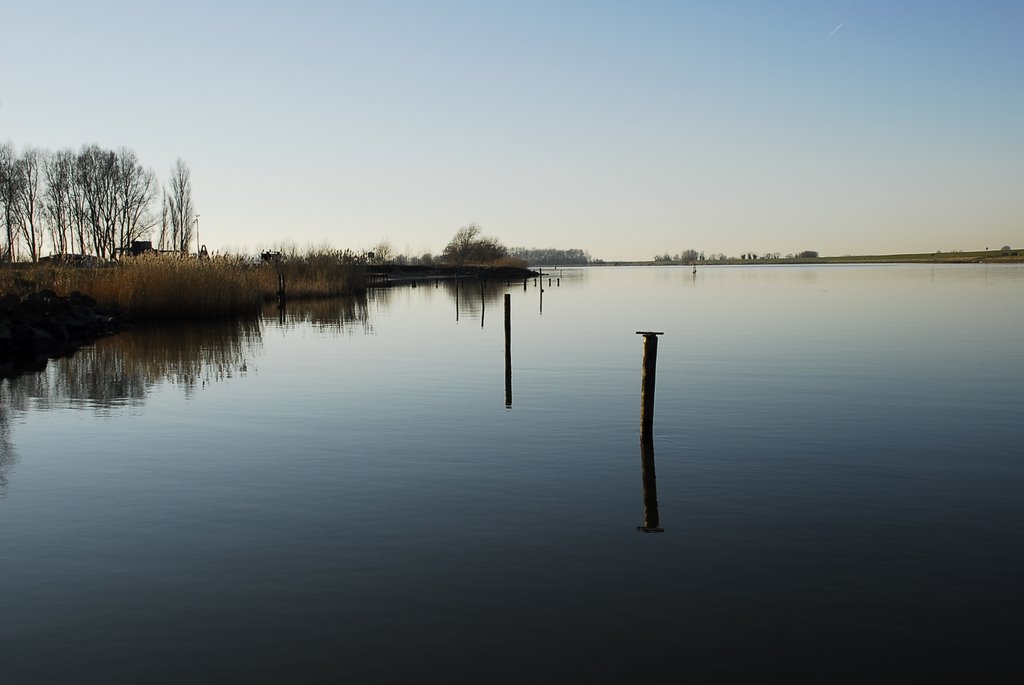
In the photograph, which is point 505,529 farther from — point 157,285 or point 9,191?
point 9,191

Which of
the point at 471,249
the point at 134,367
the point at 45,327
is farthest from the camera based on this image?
the point at 471,249

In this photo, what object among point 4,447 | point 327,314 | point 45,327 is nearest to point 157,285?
point 45,327

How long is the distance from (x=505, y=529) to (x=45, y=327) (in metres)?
28.7

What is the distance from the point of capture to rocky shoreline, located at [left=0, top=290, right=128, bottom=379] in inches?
1168

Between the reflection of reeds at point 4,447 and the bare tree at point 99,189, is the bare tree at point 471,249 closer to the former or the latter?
the bare tree at point 99,189

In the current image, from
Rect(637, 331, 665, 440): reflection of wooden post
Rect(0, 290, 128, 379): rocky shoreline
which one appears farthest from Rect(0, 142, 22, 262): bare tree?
Rect(637, 331, 665, 440): reflection of wooden post

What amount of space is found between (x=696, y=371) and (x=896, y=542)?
1614 centimetres

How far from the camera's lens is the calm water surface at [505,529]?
7.61 meters

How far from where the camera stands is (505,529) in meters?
10.9

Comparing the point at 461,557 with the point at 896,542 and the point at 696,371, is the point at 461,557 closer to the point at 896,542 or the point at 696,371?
the point at 896,542

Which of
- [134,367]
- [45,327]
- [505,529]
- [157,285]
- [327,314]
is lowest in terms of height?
[505,529]

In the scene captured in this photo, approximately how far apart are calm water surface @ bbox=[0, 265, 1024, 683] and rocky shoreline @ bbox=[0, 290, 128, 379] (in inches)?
263

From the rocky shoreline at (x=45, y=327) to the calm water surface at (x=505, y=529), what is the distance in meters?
6.67

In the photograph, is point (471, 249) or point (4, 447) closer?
point (4, 447)
